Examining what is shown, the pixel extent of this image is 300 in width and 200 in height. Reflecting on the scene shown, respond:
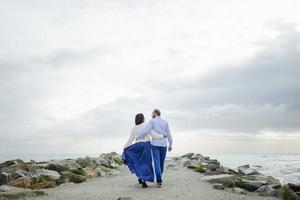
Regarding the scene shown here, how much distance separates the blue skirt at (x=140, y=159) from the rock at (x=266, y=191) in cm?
339

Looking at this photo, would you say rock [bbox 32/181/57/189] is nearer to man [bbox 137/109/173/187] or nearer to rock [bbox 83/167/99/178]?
man [bbox 137/109/173/187]

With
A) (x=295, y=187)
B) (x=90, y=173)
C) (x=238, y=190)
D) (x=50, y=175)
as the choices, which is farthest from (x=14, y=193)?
(x=295, y=187)

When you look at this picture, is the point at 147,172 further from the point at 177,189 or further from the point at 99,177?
the point at 99,177

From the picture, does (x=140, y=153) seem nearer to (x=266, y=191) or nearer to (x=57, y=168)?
(x=266, y=191)

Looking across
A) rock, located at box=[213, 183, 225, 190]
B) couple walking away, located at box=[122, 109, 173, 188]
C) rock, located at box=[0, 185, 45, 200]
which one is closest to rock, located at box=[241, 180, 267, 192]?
rock, located at box=[213, 183, 225, 190]

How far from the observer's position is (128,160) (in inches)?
592

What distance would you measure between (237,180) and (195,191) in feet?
7.71

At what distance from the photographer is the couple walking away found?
14414 mm

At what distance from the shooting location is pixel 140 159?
48.3 ft

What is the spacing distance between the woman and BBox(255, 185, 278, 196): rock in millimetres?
3395

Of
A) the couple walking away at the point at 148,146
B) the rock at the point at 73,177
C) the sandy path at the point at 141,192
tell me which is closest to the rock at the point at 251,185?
the sandy path at the point at 141,192

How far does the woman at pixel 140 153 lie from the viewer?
1442 centimetres

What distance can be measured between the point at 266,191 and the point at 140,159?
409 cm

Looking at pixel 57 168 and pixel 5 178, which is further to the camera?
pixel 57 168
